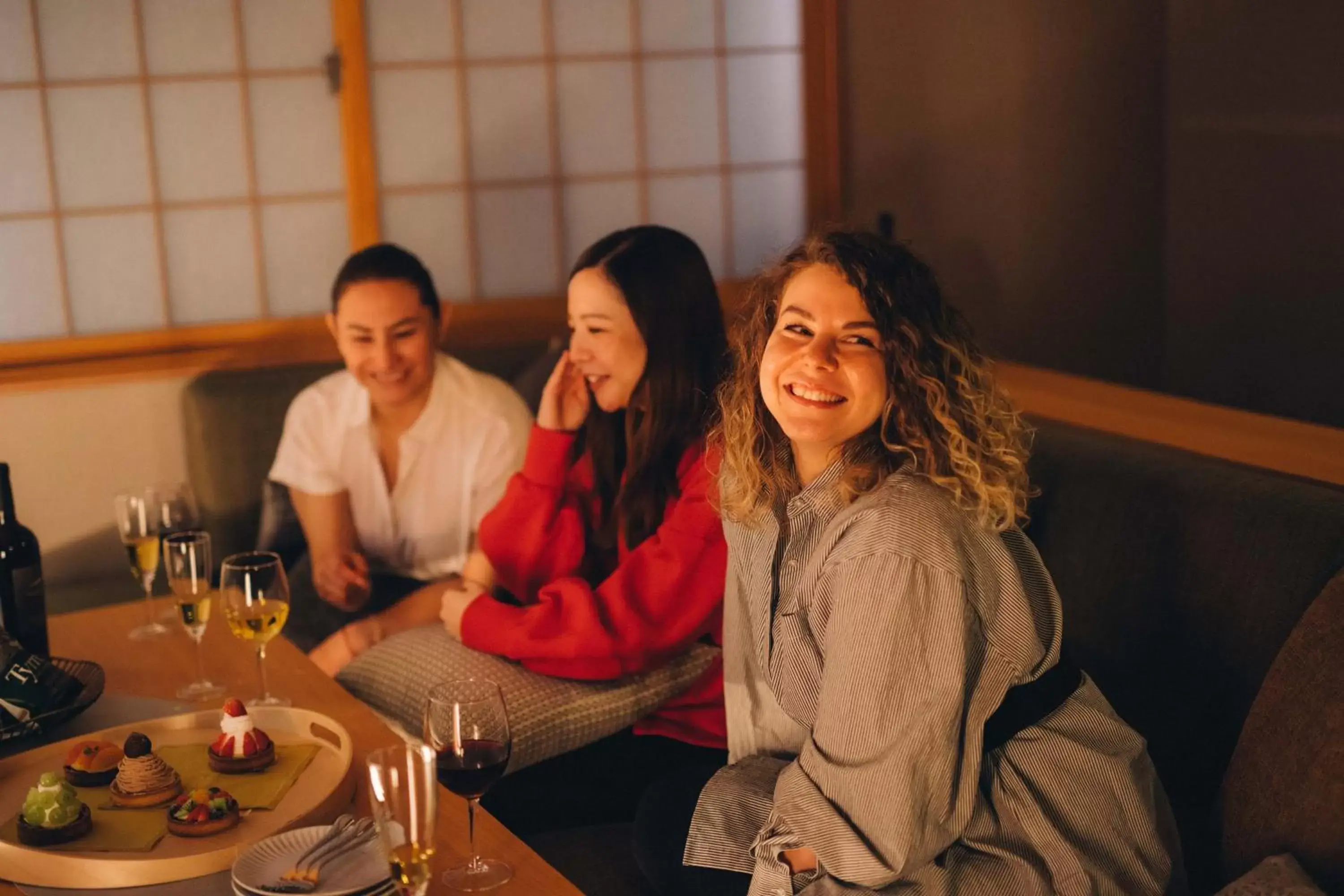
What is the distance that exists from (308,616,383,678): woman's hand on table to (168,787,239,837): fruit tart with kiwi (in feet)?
3.80

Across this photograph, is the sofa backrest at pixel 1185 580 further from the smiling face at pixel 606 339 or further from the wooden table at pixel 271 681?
the wooden table at pixel 271 681

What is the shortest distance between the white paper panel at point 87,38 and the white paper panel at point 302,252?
446mm

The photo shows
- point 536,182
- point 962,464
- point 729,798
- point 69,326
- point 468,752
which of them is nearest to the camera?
point 468,752

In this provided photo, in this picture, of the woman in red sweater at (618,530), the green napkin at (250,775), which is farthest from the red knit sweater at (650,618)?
the green napkin at (250,775)

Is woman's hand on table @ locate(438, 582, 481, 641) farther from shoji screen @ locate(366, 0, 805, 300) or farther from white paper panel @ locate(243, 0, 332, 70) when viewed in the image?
white paper panel @ locate(243, 0, 332, 70)

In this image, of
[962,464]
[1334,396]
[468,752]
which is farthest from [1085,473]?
[1334,396]

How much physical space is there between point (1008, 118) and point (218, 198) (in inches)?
78.9

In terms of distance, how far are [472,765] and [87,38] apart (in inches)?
95.6

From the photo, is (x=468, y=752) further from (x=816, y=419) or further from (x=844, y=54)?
(x=844, y=54)

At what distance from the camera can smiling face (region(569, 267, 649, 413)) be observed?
2.20 meters

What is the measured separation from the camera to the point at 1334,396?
3328mm

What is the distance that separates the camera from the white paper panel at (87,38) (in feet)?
9.89

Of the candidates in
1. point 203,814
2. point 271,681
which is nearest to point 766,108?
point 271,681

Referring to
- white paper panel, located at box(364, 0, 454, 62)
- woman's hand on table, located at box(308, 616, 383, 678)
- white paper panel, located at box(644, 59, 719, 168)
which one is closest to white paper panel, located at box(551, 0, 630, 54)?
white paper panel, located at box(644, 59, 719, 168)
